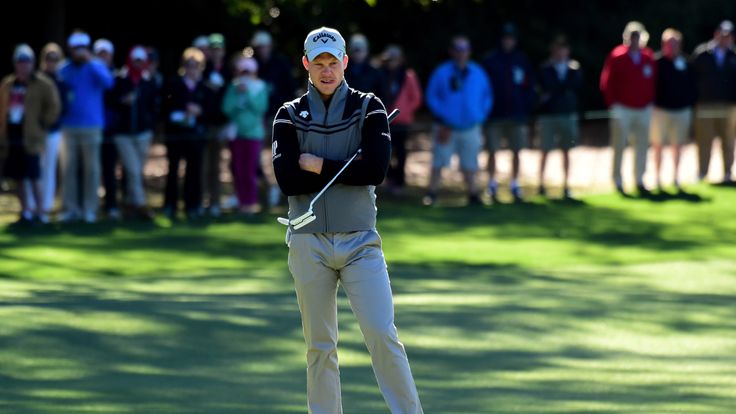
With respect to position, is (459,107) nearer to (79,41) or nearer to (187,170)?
(187,170)

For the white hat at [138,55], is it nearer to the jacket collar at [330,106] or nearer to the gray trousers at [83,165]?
the gray trousers at [83,165]

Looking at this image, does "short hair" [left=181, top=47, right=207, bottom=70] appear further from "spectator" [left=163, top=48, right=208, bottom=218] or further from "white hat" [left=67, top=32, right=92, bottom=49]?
"white hat" [left=67, top=32, right=92, bottom=49]

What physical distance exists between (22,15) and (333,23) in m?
5.39

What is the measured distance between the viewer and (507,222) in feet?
59.2

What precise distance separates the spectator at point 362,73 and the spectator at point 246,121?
4.13ft

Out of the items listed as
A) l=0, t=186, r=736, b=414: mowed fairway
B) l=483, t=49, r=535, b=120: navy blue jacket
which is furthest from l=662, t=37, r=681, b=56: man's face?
l=0, t=186, r=736, b=414: mowed fairway

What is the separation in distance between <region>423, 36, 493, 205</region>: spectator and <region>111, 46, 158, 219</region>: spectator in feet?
11.7

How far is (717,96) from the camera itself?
20.8 m

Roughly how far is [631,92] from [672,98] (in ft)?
2.67

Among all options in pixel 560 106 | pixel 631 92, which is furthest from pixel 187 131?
pixel 631 92

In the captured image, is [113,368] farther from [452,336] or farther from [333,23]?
[333,23]

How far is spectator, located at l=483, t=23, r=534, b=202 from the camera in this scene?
1978cm

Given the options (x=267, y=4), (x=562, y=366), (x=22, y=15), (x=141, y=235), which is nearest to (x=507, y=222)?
(x=141, y=235)

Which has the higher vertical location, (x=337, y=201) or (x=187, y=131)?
(x=337, y=201)
